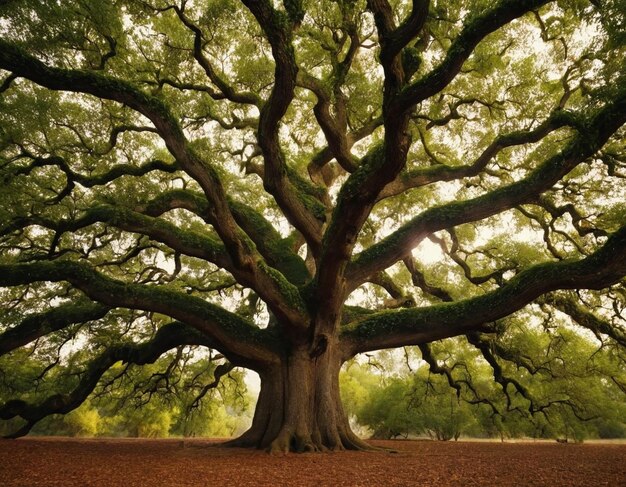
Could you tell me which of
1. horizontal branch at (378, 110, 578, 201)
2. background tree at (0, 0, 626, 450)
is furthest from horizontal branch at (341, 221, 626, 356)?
horizontal branch at (378, 110, 578, 201)

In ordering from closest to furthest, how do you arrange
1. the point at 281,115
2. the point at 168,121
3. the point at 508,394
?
the point at 281,115 < the point at 168,121 < the point at 508,394

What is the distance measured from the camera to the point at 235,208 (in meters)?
10.5

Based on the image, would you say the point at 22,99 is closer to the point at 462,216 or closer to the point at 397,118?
the point at 397,118

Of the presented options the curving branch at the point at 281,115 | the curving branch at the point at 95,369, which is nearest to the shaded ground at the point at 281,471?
the curving branch at the point at 95,369

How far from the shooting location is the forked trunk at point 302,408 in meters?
8.19

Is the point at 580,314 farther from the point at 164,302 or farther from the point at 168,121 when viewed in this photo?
the point at 168,121

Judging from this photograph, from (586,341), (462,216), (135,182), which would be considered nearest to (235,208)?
(135,182)

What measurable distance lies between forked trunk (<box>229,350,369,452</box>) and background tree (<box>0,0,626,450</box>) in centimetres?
5

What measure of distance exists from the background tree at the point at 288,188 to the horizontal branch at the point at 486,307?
36 mm

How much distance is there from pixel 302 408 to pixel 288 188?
489 cm

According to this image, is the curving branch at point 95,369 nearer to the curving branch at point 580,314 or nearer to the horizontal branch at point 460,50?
the horizontal branch at point 460,50

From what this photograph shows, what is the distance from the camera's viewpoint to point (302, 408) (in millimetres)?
8469

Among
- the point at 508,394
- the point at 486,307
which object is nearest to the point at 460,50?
the point at 486,307

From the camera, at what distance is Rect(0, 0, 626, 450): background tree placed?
6723 mm
